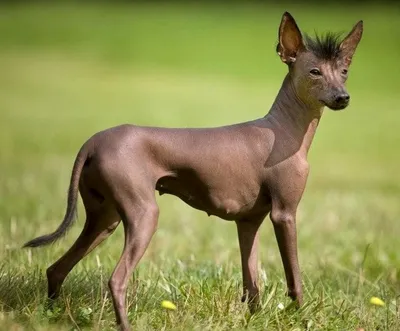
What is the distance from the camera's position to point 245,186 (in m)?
4.74

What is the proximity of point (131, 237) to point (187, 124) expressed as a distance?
13.8 m

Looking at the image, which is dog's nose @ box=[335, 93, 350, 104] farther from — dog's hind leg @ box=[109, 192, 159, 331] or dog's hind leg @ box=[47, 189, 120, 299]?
dog's hind leg @ box=[47, 189, 120, 299]

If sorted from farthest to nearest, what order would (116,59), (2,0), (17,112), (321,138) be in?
1. (2,0)
2. (116,59)
3. (17,112)
4. (321,138)

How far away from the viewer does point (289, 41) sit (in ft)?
16.2

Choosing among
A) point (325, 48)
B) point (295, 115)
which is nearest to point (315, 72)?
point (325, 48)

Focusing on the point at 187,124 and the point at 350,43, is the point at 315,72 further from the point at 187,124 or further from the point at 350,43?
the point at 187,124

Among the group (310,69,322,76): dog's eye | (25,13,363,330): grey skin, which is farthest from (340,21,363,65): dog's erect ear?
(310,69,322,76): dog's eye

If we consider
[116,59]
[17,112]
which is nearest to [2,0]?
[116,59]

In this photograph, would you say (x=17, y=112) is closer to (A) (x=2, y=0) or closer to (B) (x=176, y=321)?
(B) (x=176, y=321)

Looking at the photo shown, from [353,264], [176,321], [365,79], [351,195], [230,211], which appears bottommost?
[365,79]

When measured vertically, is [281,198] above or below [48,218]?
above

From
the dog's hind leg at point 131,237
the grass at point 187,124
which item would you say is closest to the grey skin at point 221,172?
the dog's hind leg at point 131,237

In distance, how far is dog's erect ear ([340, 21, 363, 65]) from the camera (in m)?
4.93

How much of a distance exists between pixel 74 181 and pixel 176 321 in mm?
833
